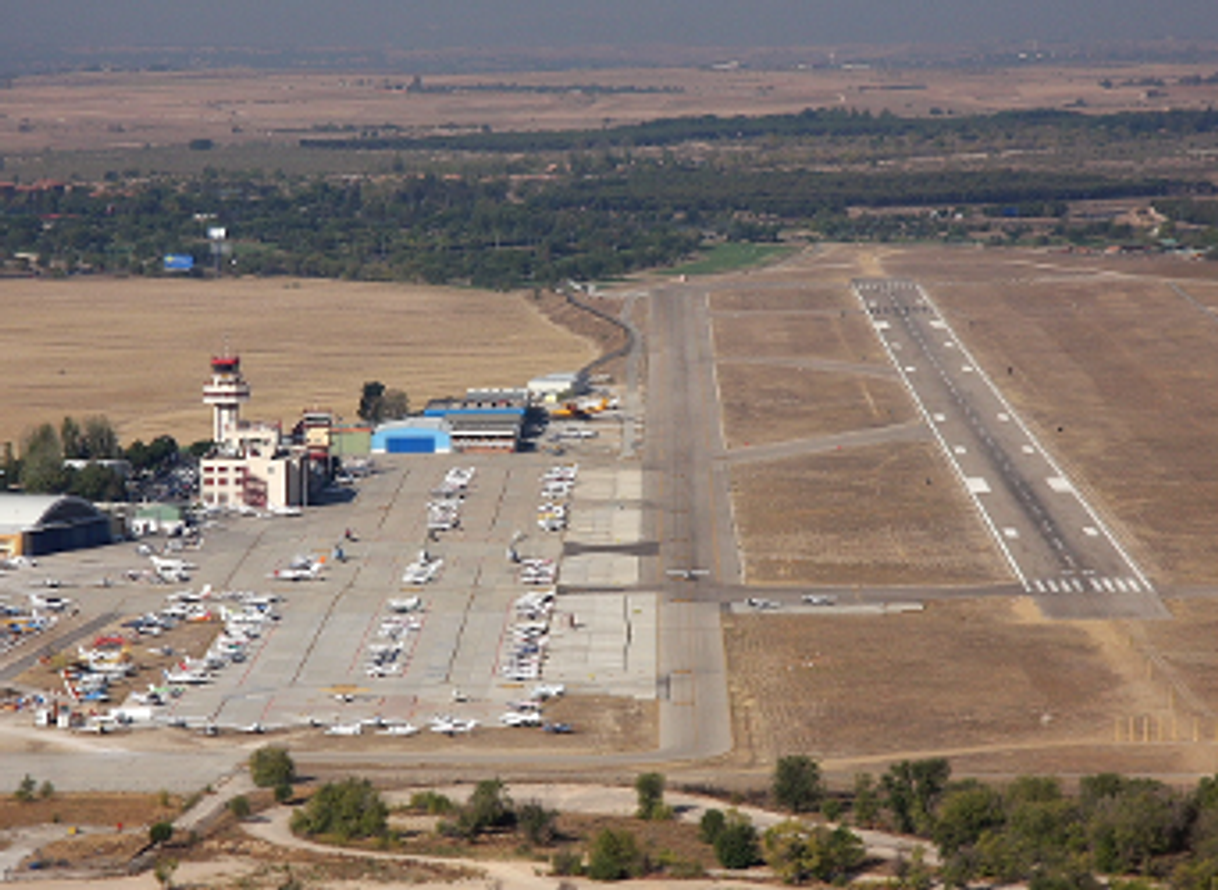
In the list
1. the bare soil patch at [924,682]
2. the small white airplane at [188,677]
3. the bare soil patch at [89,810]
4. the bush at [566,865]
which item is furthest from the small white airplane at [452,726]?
the bush at [566,865]

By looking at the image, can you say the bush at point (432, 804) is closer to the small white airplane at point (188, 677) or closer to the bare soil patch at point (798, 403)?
the small white airplane at point (188, 677)

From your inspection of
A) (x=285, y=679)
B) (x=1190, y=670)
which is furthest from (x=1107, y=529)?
(x=285, y=679)

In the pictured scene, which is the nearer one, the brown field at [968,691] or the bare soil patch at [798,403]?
the brown field at [968,691]

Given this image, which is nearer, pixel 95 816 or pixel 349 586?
pixel 95 816

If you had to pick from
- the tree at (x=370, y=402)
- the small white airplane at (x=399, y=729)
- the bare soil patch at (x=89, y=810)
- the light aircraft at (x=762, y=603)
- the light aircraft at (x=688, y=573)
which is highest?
the tree at (x=370, y=402)

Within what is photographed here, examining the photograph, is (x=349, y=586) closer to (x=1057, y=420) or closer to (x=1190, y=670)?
(x=1190, y=670)
